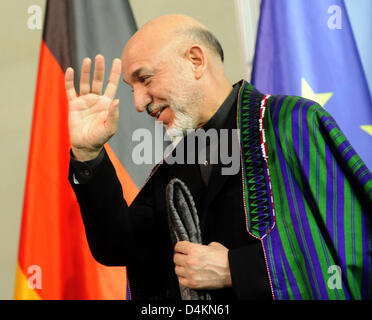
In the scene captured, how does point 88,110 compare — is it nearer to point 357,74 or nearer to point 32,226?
point 32,226

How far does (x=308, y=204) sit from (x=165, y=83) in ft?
1.91

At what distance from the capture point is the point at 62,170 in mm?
2455

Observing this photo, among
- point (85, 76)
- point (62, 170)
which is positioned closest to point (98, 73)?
point (85, 76)

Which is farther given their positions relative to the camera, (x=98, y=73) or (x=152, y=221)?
(x=152, y=221)

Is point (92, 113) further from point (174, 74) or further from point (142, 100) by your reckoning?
point (174, 74)

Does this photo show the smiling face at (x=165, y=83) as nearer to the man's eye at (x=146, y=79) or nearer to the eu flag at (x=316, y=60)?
the man's eye at (x=146, y=79)

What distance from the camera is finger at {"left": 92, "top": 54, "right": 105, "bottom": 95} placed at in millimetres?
1659

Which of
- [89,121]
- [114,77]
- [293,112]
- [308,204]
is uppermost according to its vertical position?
[114,77]

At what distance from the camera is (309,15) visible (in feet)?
8.19

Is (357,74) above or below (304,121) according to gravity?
above

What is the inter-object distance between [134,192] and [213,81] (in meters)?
0.86

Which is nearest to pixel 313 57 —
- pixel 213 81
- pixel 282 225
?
pixel 213 81

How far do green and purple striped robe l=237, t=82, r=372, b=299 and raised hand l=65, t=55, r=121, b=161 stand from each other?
40 centimetres
